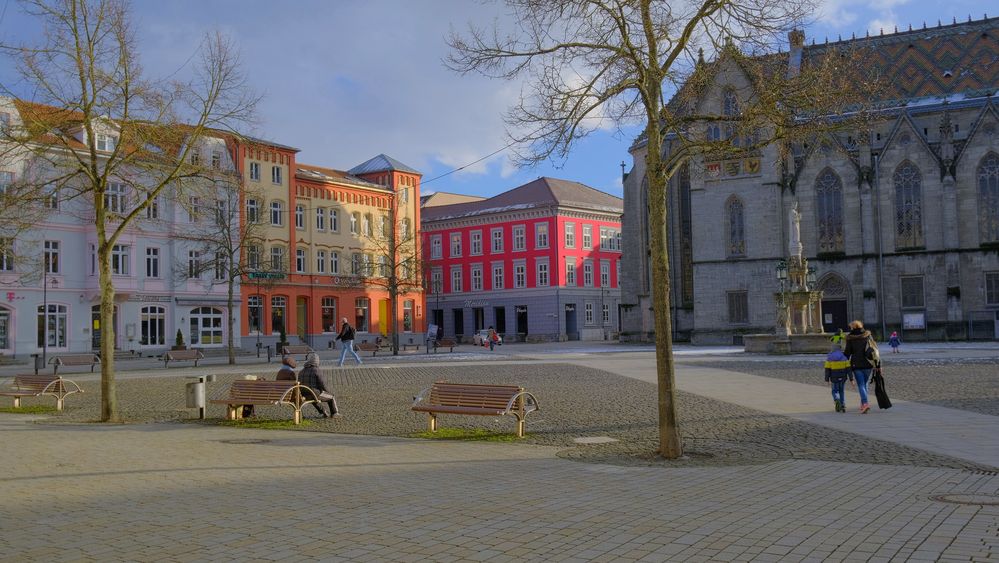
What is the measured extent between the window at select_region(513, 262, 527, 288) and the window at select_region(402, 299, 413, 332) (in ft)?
38.0

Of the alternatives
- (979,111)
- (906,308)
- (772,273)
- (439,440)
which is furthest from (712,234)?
(439,440)

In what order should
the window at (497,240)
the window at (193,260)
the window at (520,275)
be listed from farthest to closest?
the window at (497,240)
the window at (520,275)
the window at (193,260)

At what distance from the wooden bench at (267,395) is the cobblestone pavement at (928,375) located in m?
11.6

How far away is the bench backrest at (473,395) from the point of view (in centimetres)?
1360

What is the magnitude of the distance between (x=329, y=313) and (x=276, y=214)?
809 cm

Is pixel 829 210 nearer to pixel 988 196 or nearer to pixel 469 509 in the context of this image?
pixel 988 196

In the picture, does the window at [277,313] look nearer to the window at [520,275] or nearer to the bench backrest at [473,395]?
the window at [520,275]

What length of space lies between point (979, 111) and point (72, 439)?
53647 mm

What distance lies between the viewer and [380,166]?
226 feet

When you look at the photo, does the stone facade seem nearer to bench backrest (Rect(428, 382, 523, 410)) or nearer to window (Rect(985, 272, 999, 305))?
window (Rect(985, 272, 999, 305))

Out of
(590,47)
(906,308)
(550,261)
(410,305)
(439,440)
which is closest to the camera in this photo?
(590,47)

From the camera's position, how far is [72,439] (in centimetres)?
1366

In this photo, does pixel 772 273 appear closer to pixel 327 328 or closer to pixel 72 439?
pixel 327 328

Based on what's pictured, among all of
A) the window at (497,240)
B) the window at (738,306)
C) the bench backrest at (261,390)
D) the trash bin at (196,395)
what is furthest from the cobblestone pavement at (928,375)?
the window at (497,240)
